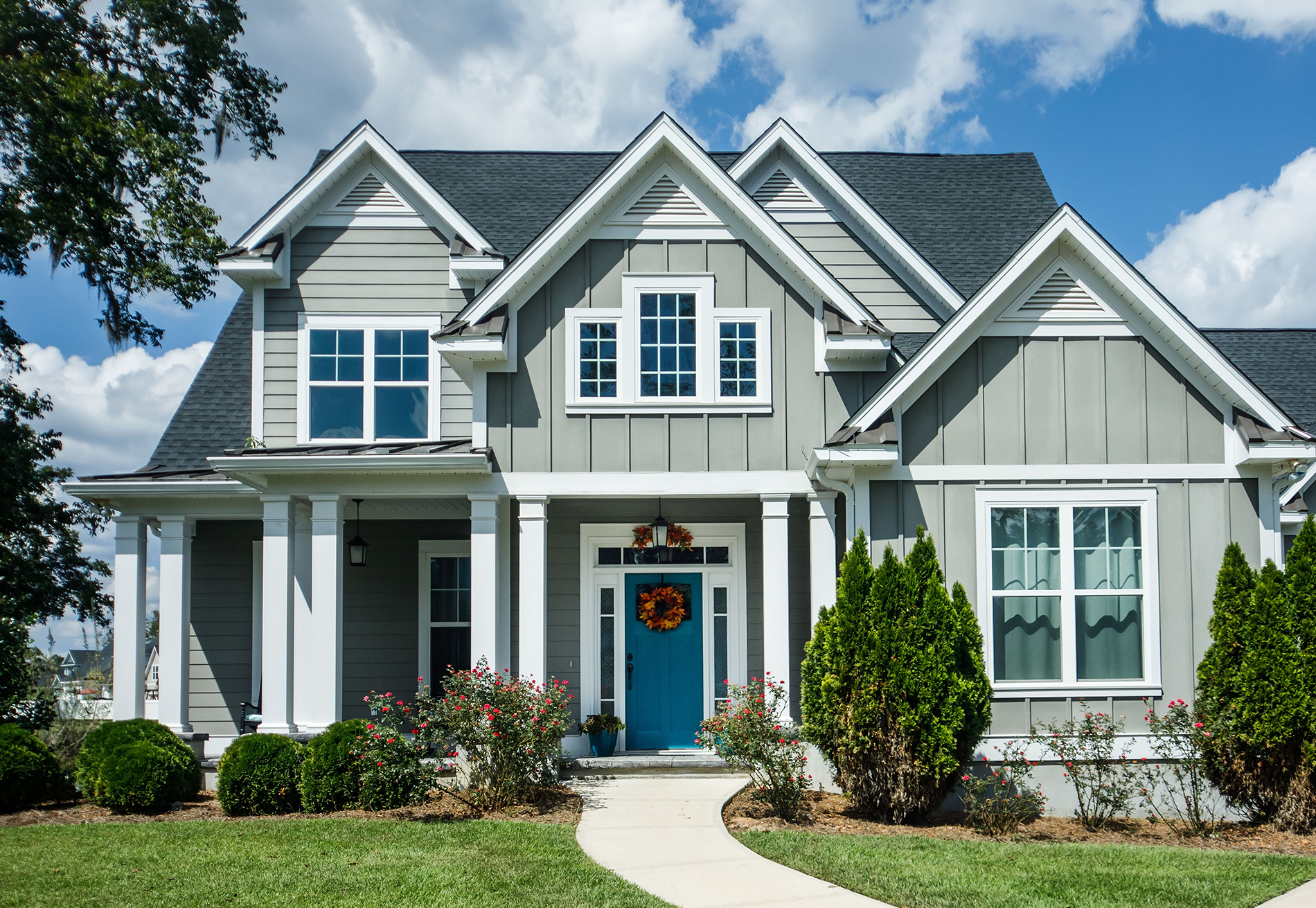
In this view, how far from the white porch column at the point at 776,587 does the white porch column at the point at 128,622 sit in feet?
25.8

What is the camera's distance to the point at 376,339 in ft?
40.8

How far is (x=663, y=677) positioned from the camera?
12.4 metres

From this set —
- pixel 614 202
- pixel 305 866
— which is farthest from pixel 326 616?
pixel 614 202

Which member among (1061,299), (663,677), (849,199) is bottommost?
(663,677)

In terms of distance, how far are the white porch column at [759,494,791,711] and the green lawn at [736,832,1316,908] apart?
2718mm

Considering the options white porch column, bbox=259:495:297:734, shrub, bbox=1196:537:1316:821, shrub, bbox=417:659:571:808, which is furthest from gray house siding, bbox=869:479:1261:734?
white porch column, bbox=259:495:297:734

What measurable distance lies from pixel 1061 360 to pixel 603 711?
6930 millimetres

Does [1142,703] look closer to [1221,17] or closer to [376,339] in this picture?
[376,339]

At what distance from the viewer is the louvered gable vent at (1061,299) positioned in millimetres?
9961

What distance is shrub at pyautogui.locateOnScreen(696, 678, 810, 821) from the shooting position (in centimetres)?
876

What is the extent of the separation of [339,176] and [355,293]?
4.94 ft

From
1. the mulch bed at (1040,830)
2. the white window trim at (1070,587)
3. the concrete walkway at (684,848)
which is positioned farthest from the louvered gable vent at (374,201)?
the mulch bed at (1040,830)

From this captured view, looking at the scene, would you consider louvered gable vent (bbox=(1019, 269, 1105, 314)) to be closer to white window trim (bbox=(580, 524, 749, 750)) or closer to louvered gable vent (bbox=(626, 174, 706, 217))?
louvered gable vent (bbox=(626, 174, 706, 217))

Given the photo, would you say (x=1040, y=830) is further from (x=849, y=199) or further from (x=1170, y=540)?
(x=849, y=199)
